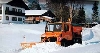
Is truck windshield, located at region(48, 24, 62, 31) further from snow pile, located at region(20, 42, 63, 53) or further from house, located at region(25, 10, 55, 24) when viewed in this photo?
house, located at region(25, 10, 55, 24)

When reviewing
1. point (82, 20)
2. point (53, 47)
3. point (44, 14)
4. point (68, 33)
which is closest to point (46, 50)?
point (53, 47)

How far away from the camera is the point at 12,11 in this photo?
57375mm

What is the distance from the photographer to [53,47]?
48.0 ft

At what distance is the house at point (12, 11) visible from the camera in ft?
177

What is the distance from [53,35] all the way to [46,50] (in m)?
1.98

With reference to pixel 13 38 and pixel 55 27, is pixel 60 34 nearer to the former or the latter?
pixel 55 27

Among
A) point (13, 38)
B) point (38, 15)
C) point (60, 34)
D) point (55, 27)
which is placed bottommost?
point (13, 38)

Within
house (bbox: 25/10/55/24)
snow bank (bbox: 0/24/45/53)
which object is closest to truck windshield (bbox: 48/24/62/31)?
snow bank (bbox: 0/24/45/53)

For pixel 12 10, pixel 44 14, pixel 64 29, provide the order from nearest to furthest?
pixel 64 29, pixel 12 10, pixel 44 14

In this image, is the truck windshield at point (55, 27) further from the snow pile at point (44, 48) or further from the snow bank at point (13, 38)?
the snow bank at point (13, 38)

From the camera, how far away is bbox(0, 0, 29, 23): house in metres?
53.9

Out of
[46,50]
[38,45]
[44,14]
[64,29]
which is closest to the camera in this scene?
[46,50]

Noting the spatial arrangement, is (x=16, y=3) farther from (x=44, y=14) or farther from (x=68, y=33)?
(x=68, y=33)

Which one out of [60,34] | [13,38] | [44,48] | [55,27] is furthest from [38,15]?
[44,48]
